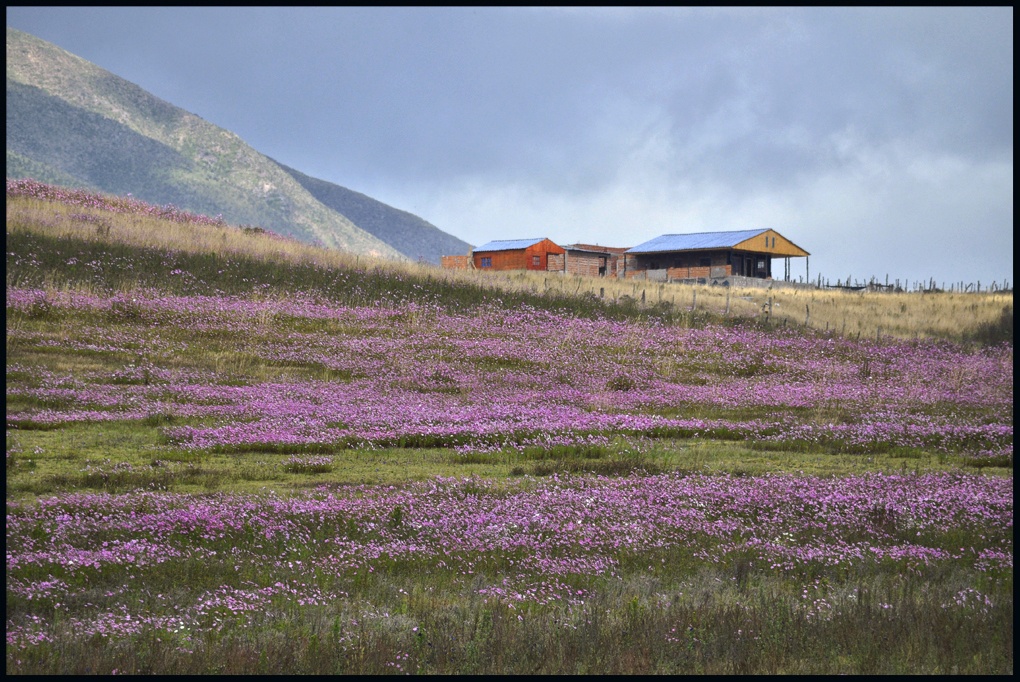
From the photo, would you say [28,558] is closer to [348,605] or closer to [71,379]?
[348,605]

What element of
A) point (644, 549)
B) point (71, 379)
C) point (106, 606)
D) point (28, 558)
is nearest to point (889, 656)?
point (644, 549)

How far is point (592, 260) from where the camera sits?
102312 mm

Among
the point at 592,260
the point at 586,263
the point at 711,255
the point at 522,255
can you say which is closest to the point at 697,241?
the point at 711,255

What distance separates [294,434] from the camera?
16953mm

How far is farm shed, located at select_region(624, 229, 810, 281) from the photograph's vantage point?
8738 cm

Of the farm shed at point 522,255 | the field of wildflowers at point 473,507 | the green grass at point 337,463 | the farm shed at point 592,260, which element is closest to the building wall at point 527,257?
the farm shed at point 522,255

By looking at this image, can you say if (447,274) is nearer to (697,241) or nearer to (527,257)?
(527,257)

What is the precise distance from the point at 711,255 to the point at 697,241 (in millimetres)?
2488

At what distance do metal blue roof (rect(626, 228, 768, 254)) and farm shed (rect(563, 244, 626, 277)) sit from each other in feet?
17.7

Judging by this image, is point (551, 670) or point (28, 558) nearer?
point (551, 670)

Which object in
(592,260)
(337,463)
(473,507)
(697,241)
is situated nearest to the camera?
(473,507)

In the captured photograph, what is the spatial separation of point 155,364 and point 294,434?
29.8ft

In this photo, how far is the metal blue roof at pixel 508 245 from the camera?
9281cm

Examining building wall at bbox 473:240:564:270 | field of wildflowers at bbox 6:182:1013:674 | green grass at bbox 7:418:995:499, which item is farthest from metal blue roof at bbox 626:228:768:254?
green grass at bbox 7:418:995:499
